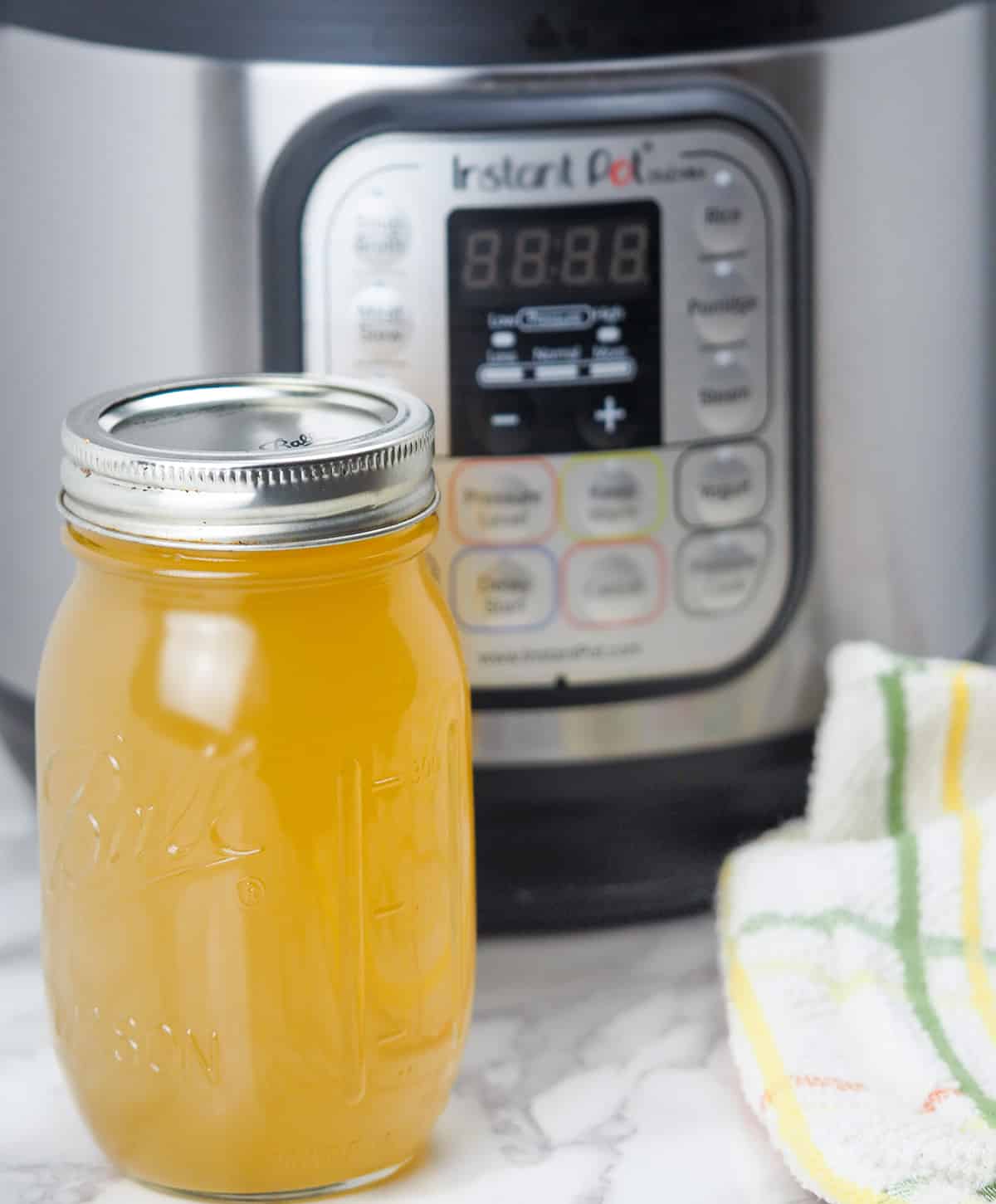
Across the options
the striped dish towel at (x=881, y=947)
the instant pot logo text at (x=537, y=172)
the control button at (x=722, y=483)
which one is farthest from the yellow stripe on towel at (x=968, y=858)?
the instant pot logo text at (x=537, y=172)

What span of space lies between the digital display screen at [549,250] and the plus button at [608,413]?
35 millimetres

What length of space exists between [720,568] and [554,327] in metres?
0.10

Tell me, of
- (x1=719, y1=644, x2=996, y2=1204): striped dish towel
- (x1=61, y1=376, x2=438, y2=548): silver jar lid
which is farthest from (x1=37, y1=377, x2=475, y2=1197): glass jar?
(x1=719, y1=644, x2=996, y2=1204): striped dish towel

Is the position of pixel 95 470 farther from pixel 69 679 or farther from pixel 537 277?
pixel 537 277

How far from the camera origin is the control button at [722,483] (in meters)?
0.64

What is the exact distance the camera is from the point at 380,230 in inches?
23.7

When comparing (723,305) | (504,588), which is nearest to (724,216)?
(723,305)

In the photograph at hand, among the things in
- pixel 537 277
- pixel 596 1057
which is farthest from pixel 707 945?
pixel 537 277

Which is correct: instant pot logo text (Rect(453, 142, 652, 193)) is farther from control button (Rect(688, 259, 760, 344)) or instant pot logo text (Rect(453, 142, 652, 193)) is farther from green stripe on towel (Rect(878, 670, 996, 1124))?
green stripe on towel (Rect(878, 670, 996, 1124))

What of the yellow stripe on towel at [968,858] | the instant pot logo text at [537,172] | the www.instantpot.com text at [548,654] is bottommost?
the yellow stripe on towel at [968,858]

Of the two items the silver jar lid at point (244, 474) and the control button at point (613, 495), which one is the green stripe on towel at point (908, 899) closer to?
the control button at point (613, 495)

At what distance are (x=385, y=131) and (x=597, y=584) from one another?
160mm

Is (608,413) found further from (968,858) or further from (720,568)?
(968,858)

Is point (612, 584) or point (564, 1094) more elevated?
point (612, 584)
